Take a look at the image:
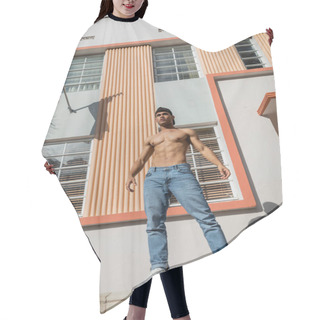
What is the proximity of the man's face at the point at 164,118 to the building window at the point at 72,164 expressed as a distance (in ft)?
1.10

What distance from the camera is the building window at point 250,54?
163 centimetres

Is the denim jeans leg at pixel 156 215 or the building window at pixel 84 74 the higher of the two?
the building window at pixel 84 74

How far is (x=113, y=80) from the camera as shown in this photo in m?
1.67

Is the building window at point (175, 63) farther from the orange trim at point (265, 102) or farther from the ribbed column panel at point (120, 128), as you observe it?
the orange trim at point (265, 102)

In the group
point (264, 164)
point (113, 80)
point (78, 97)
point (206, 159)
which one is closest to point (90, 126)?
point (78, 97)

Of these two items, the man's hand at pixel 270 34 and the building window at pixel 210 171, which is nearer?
the building window at pixel 210 171

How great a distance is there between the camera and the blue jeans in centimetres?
132

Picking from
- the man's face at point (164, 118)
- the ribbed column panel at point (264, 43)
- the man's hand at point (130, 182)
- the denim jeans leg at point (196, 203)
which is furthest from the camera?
the ribbed column panel at point (264, 43)

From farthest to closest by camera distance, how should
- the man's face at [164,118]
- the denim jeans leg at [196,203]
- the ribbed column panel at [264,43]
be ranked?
1. the ribbed column panel at [264,43]
2. the man's face at [164,118]
3. the denim jeans leg at [196,203]

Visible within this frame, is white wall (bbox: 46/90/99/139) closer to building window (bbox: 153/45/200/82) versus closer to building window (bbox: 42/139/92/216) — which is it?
building window (bbox: 42/139/92/216)

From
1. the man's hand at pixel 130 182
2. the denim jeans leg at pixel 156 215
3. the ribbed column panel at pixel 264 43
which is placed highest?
the ribbed column panel at pixel 264 43

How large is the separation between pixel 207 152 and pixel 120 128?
418 millimetres

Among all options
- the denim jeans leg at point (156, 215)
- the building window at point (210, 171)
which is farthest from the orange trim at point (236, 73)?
the denim jeans leg at point (156, 215)

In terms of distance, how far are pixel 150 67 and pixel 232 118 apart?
1.71 feet
